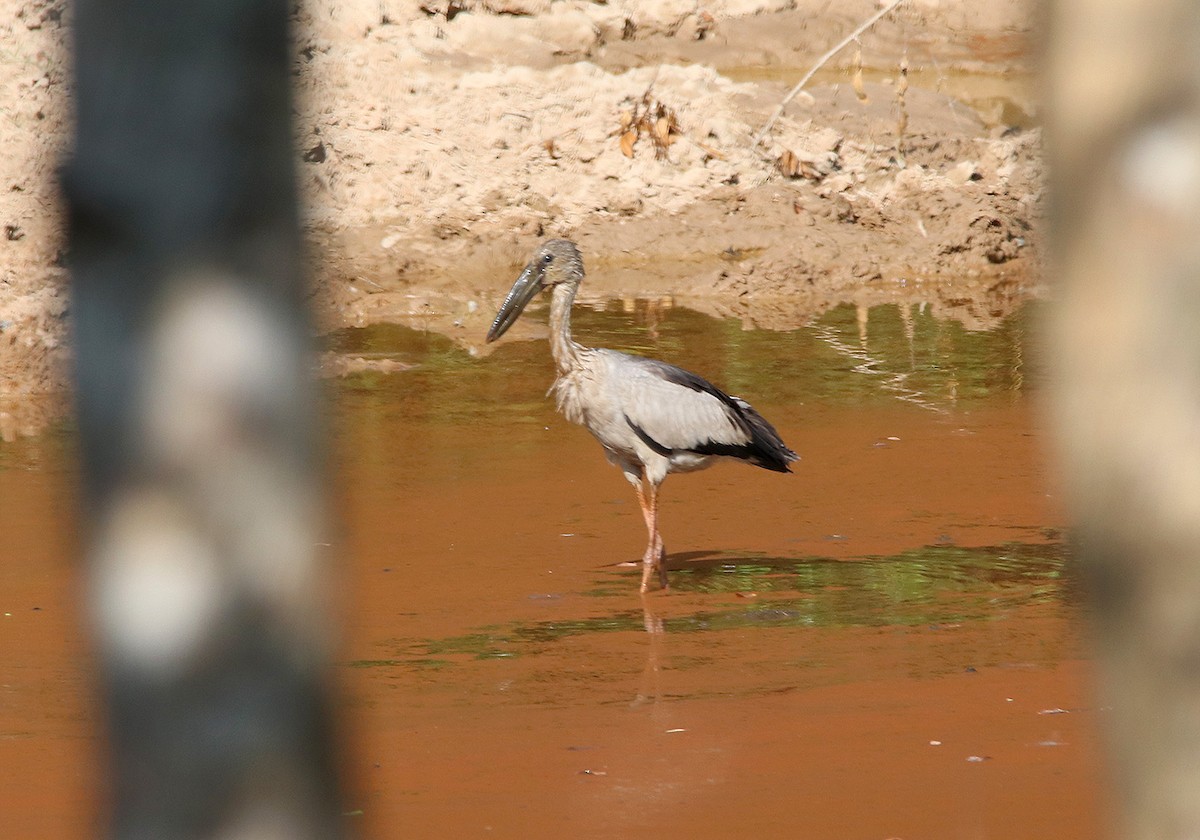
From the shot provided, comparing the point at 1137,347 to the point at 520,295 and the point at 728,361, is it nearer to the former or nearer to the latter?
the point at 520,295

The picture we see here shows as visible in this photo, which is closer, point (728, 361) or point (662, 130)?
point (728, 361)

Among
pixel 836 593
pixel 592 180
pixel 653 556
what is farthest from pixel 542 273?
pixel 592 180

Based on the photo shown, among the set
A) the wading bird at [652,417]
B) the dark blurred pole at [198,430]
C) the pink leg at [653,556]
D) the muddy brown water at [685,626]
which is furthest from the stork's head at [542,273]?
the dark blurred pole at [198,430]

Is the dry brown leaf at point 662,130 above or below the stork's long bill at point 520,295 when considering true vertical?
above

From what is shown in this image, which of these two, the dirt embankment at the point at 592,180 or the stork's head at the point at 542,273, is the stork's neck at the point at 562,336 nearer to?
the stork's head at the point at 542,273

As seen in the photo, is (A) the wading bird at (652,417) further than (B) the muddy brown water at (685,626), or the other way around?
(A) the wading bird at (652,417)

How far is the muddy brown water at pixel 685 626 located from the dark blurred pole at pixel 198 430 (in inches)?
4.3

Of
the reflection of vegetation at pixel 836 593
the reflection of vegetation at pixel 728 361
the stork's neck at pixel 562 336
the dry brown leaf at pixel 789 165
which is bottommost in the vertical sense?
the reflection of vegetation at pixel 836 593

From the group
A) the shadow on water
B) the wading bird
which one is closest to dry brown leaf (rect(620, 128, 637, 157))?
the shadow on water

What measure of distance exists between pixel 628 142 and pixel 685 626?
34.2 ft

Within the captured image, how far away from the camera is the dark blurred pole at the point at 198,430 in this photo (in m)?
1.53

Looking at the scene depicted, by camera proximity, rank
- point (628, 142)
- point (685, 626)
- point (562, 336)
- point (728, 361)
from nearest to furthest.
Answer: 1. point (685, 626)
2. point (562, 336)
3. point (728, 361)
4. point (628, 142)

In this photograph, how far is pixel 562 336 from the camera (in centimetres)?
858

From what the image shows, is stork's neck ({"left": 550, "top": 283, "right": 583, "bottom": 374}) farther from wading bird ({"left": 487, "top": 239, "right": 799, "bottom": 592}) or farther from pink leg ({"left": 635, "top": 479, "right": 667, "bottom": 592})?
pink leg ({"left": 635, "top": 479, "right": 667, "bottom": 592})
